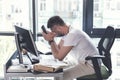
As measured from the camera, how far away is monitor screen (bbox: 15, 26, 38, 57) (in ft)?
7.70

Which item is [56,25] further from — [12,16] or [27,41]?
[12,16]

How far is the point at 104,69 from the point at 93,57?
34 centimetres

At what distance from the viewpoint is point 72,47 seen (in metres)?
2.52

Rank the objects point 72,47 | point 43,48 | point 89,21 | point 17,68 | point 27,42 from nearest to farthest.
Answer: point 17,68 < point 27,42 < point 72,47 < point 43,48 < point 89,21

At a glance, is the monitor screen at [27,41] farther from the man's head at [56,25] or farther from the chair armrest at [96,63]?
the chair armrest at [96,63]

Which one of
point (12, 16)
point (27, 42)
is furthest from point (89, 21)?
point (27, 42)

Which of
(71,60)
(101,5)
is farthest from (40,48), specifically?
(101,5)

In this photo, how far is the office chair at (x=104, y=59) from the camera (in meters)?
2.54

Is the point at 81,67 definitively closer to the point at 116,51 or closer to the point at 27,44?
the point at 27,44

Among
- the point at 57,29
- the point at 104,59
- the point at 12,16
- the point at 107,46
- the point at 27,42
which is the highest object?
the point at 12,16

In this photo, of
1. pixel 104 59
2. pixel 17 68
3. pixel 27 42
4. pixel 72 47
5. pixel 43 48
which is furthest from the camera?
pixel 43 48

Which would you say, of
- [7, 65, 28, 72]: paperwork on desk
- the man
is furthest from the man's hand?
[7, 65, 28, 72]: paperwork on desk

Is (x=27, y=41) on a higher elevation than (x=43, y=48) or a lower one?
higher

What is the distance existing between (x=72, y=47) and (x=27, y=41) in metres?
0.46
